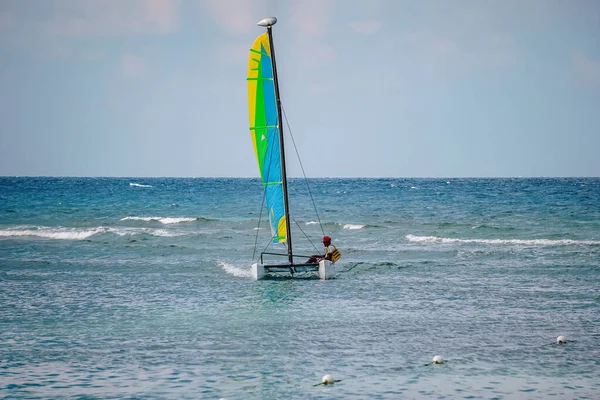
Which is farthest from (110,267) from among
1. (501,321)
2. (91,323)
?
(501,321)

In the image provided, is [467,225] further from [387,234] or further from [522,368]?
[522,368]

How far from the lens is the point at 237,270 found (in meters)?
31.8

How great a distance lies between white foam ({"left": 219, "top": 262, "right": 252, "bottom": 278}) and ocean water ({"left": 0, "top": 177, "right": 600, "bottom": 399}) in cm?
6

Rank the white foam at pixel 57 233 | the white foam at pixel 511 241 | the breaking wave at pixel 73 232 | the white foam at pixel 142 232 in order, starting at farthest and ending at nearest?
the white foam at pixel 142 232
the breaking wave at pixel 73 232
the white foam at pixel 57 233
the white foam at pixel 511 241

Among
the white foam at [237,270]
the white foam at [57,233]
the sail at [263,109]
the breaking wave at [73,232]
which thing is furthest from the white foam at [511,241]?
the white foam at [57,233]

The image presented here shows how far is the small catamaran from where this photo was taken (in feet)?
91.2

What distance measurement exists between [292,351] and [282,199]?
12.0 metres

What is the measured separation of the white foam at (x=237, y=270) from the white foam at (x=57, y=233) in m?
18.3

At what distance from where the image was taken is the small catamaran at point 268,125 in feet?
91.2

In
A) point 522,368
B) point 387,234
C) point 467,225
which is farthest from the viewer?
point 467,225

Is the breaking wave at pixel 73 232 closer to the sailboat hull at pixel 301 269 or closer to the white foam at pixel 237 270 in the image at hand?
the white foam at pixel 237 270

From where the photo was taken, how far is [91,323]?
20.1 m

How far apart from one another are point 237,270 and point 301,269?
15.0ft

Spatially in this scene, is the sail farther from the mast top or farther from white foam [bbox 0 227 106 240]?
white foam [bbox 0 227 106 240]
